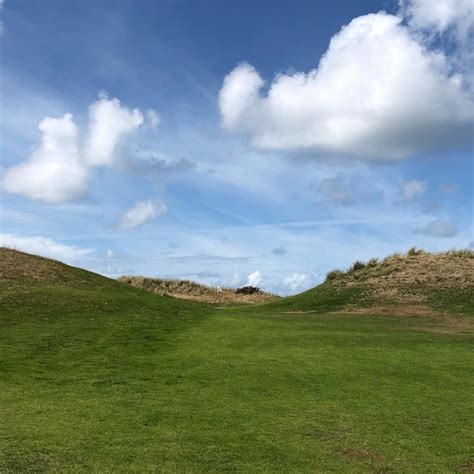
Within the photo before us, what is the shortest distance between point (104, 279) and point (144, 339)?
15.4 metres

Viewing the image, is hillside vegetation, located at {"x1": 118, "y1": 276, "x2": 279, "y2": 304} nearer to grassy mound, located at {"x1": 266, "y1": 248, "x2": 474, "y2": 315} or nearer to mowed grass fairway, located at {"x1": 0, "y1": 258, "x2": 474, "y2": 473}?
grassy mound, located at {"x1": 266, "y1": 248, "x2": 474, "y2": 315}

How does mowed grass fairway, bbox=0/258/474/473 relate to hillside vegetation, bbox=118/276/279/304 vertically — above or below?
below

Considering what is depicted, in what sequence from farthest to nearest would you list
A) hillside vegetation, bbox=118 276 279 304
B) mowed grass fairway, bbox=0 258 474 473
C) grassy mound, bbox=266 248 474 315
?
hillside vegetation, bbox=118 276 279 304, grassy mound, bbox=266 248 474 315, mowed grass fairway, bbox=0 258 474 473

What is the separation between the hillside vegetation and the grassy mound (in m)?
16.5

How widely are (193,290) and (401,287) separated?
95.1 feet

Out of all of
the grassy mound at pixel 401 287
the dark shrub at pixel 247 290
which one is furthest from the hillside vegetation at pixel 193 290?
the grassy mound at pixel 401 287

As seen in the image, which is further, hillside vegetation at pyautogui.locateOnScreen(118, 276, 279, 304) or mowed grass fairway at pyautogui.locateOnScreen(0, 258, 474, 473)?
hillside vegetation at pyautogui.locateOnScreen(118, 276, 279, 304)

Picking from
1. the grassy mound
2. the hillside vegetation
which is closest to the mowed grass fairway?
the grassy mound

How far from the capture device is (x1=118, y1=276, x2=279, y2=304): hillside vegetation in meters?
59.8

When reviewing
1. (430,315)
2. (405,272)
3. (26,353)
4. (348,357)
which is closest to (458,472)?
(348,357)

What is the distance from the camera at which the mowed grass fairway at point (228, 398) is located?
8.18 m

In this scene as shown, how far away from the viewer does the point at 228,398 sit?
37.0 feet

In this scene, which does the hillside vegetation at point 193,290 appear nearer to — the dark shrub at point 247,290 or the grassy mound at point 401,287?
the dark shrub at point 247,290

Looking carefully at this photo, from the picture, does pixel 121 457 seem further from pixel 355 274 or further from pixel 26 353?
pixel 355 274
